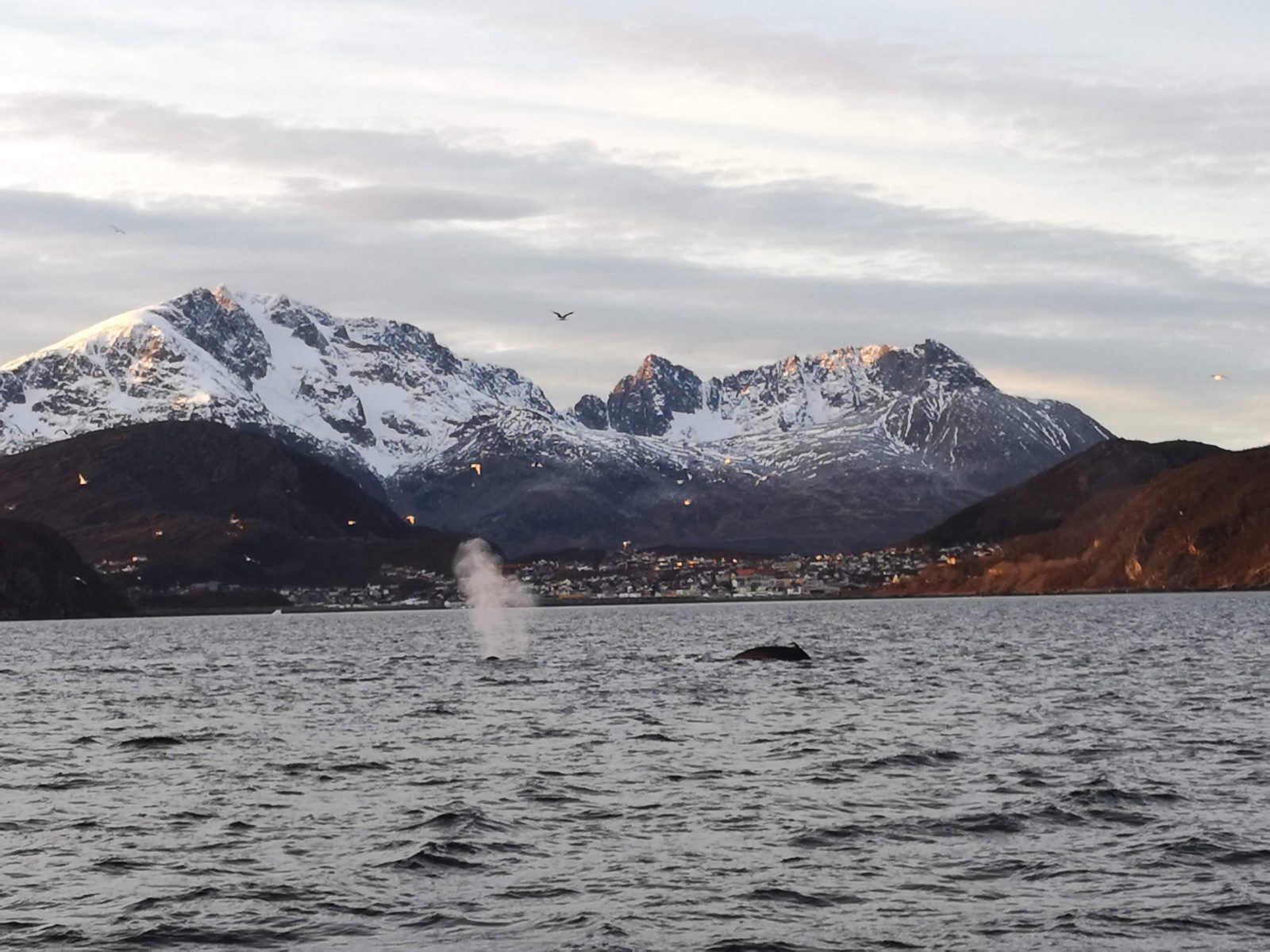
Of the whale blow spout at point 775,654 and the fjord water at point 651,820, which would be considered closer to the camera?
the fjord water at point 651,820

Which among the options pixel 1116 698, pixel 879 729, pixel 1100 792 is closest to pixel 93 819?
pixel 1100 792

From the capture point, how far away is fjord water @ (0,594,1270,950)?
35594 millimetres

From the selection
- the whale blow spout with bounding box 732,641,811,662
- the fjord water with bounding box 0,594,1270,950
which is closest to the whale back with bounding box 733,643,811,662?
the whale blow spout with bounding box 732,641,811,662

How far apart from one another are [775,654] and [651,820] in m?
87.0

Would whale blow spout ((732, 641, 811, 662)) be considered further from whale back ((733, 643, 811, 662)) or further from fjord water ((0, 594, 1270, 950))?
fjord water ((0, 594, 1270, 950))

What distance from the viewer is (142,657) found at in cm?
16975

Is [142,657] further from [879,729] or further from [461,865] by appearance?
[461,865]

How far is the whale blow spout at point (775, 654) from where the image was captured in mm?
132750

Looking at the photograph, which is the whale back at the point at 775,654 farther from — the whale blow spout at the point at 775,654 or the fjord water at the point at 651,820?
the fjord water at the point at 651,820

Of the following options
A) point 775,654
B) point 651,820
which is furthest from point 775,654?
point 651,820

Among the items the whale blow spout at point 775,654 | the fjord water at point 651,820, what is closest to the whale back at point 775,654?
the whale blow spout at point 775,654

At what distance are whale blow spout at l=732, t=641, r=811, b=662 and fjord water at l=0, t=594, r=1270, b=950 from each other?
35.8 m

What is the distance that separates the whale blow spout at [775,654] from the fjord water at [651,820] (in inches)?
1410

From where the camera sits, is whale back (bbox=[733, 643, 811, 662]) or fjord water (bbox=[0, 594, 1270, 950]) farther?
whale back (bbox=[733, 643, 811, 662])
